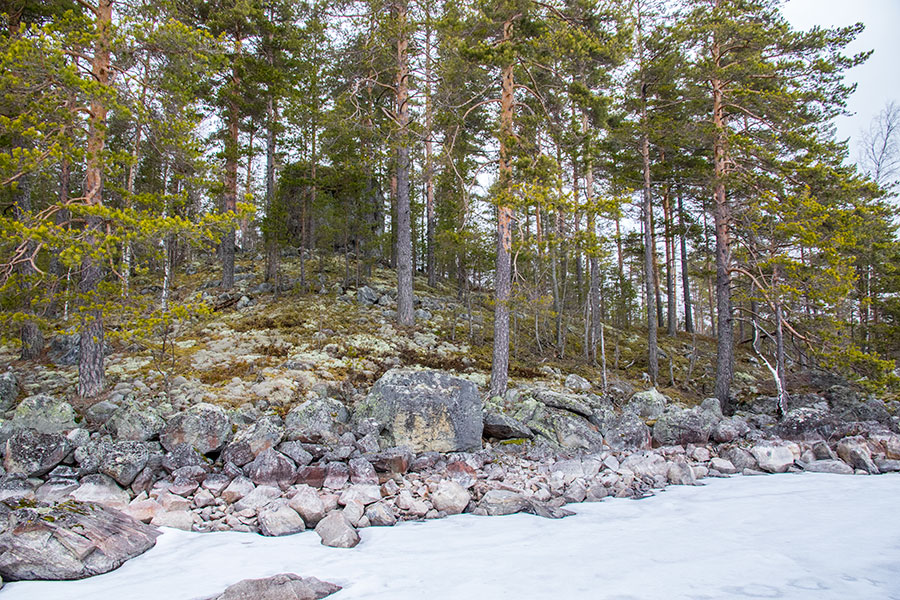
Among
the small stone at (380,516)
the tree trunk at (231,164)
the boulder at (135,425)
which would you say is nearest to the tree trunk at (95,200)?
the boulder at (135,425)

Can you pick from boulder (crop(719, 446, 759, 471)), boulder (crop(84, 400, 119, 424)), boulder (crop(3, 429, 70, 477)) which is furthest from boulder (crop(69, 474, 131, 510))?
boulder (crop(719, 446, 759, 471))

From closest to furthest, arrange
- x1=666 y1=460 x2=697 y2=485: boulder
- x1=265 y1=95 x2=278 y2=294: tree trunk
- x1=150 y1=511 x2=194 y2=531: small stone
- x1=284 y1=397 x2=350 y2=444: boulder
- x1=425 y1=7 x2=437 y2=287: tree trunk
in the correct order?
x1=150 y1=511 x2=194 y2=531: small stone < x1=666 y1=460 x2=697 y2=485: boulder < x1=284 y1=397 x2=350 y2=444: boulder < x1=425 y1=7 x2=437 y2=287: tree trunk < x1=265 y1=95 x2=278 y2=294: tree trunk

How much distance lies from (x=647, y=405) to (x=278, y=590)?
34.2 feet

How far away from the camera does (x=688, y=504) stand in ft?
20.3

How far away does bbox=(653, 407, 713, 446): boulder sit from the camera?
9523 mm

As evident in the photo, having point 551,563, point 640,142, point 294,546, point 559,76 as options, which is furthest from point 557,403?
point 640,142

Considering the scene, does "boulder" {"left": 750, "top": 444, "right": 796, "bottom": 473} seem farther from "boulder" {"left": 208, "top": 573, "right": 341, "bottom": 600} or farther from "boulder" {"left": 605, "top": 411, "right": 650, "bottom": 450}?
"boulder" {"left": 208, "top": 573, "right": 341, "bottom": 600}

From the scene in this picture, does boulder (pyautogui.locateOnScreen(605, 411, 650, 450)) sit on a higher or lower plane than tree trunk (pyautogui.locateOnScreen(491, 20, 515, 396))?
lower

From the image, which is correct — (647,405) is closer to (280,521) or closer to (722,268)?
(722,268)

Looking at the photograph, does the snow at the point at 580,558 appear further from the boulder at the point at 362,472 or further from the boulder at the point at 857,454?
the boulder at the point at 857,454

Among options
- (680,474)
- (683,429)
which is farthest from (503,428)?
(683,429)

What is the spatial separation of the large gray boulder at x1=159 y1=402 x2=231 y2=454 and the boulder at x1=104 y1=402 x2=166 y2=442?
1.06ft

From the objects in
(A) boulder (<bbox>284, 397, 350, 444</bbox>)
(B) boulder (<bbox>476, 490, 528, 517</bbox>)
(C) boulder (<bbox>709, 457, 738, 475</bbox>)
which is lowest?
(C) boulder (<bbox>709, 457, 738, 475</bbox>)

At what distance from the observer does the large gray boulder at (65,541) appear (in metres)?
3.81
